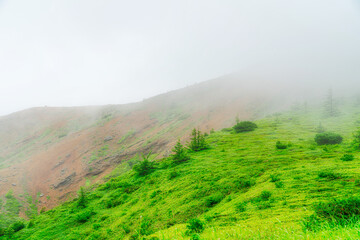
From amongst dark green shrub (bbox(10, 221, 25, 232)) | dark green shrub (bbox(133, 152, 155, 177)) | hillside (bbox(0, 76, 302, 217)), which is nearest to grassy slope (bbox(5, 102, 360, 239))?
dark green shrub (bbox(133, 152, 155, 177))

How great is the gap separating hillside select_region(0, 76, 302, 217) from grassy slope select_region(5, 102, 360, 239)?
1377 centimetres

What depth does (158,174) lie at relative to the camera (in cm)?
1606

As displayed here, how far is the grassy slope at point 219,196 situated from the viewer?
6152mm

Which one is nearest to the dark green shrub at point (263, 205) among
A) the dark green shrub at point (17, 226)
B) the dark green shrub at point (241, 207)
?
the dark green shrub at point (241, 207)

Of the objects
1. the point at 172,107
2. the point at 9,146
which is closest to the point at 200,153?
the point at 172,107

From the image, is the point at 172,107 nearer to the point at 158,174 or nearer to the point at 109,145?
the point at 109,145

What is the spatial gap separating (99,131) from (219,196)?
165 feet

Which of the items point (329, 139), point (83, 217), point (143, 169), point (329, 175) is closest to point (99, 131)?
point (143, 169)

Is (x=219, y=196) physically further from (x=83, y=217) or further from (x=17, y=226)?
(x=17, y=226)

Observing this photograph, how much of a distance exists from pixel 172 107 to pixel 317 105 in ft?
146

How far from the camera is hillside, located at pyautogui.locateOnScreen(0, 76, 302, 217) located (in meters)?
31.8

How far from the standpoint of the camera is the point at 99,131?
169 feet

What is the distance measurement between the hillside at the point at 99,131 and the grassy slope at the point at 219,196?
13773 millimetres

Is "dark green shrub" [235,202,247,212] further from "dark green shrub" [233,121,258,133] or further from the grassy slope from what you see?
"dark green shrub" [233,121,258,133]
